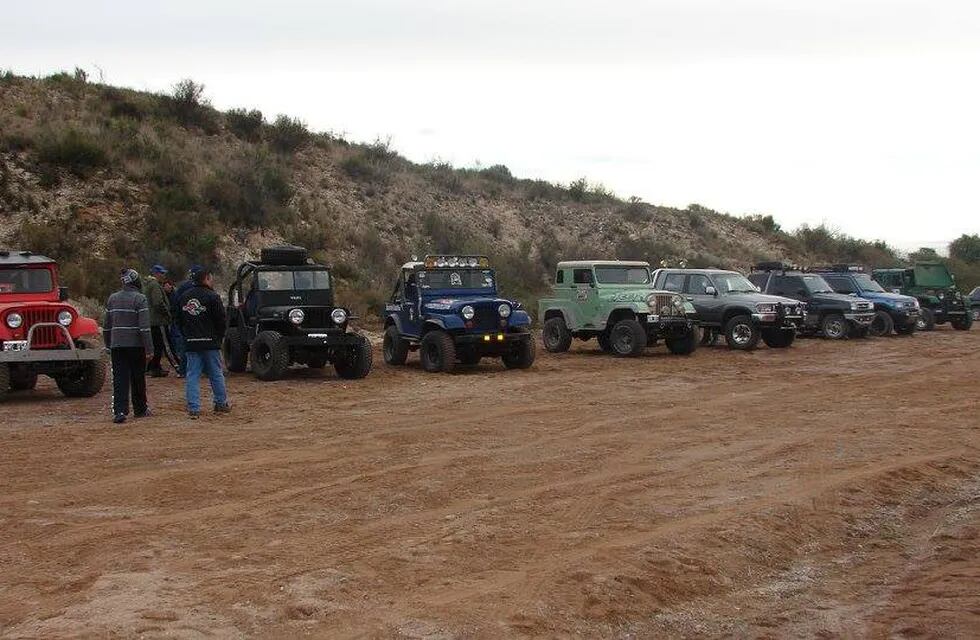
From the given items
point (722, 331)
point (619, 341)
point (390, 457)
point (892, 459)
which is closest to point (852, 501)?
point (892, 459)

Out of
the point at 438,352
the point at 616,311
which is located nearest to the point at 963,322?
the point at 616,311

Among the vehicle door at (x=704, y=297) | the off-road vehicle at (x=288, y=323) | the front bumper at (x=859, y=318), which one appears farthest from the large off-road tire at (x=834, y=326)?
the off-road vehicle at (x=288, y=323)

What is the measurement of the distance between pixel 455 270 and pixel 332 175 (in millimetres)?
20723

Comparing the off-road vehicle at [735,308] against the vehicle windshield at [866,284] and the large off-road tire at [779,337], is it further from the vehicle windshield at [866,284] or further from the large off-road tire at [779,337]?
the vehicle windshield at [866,284]

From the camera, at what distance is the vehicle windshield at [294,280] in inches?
696

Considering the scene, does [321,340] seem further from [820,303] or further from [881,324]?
[881,324]

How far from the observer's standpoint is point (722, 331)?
23.8 m

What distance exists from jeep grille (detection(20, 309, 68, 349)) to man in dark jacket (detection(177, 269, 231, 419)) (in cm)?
221

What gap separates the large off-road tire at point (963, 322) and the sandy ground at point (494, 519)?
17912mm

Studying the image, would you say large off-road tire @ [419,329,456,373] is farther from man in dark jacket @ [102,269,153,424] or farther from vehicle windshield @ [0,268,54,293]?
man in dark jacket @ [102,269,153,424]

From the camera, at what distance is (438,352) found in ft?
60.1

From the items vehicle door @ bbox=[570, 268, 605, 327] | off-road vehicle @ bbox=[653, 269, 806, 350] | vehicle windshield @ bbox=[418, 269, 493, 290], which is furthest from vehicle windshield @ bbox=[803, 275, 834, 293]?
vehicle windshield @ bbox=[418, 269, 493, 290]

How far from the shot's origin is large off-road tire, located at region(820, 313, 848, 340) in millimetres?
26500

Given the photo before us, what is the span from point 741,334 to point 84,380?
13154 mm
